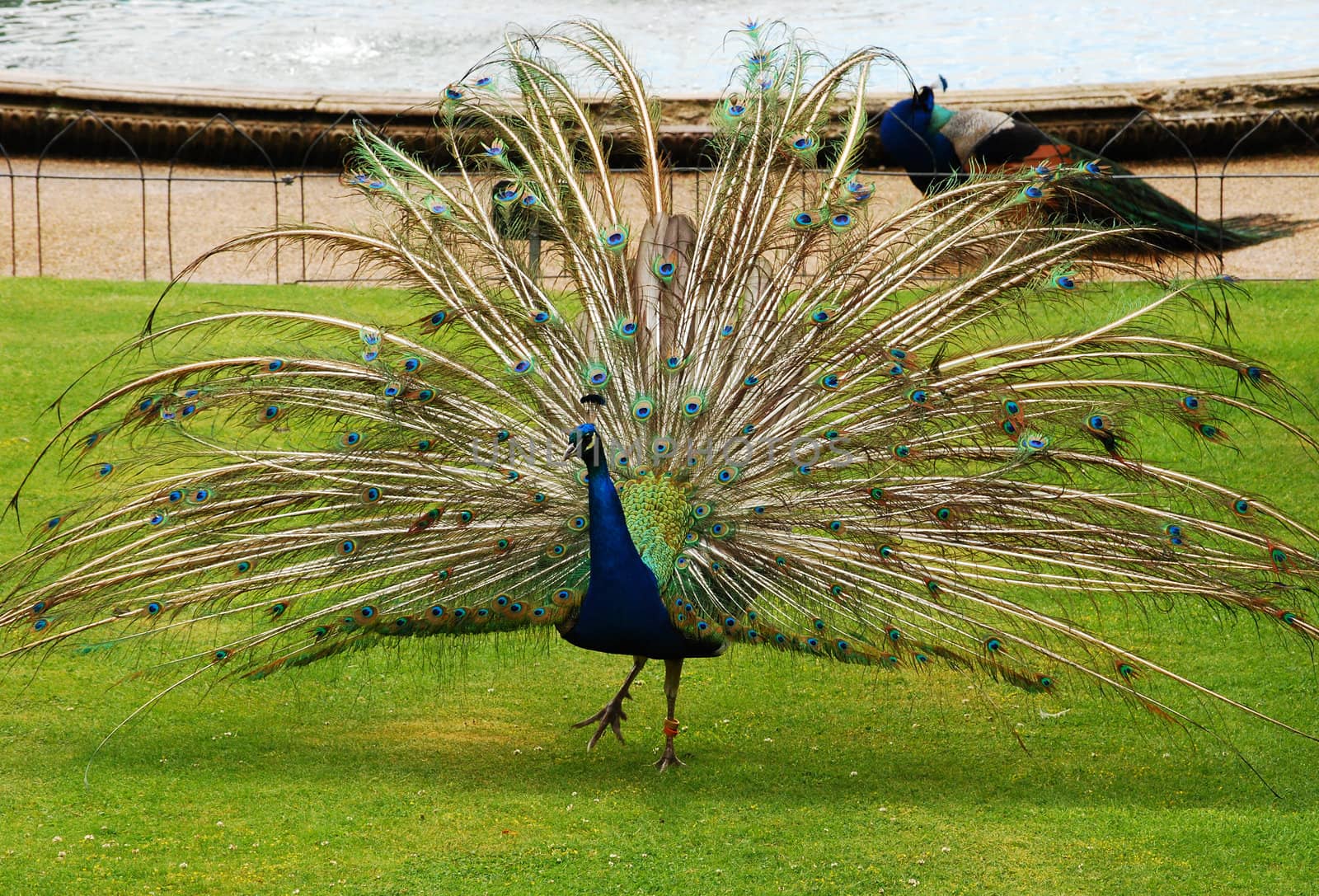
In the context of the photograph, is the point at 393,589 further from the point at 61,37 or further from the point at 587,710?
the point at 61,37

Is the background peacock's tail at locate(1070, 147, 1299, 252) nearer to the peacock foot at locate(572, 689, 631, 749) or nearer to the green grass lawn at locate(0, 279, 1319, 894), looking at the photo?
the green grass lawn at locate(0, 279, 1319, 894)

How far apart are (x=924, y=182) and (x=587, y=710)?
27.4ft

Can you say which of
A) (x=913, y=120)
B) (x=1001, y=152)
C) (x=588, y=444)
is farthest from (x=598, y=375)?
(x=1001, y=152)

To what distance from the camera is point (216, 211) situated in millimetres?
16359

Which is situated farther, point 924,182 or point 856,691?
point 924,182

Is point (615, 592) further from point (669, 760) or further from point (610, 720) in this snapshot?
point (610, 720)

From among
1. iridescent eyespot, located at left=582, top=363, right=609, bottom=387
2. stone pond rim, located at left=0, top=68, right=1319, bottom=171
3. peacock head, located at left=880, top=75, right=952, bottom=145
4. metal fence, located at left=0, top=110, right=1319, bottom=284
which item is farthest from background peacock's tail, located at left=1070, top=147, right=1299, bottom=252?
iridescent eyespot, located at left=582, top=363, right=609, bottom=387

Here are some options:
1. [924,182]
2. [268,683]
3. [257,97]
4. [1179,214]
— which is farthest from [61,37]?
[268,683]

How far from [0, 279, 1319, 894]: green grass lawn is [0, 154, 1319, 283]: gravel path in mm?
7054

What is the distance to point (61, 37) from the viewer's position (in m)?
27.5

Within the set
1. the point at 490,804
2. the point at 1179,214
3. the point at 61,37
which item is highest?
the point at 61,37

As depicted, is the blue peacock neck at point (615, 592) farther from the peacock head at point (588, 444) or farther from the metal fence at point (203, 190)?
the metal fence at point (203, 190)

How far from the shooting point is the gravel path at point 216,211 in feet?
48.9

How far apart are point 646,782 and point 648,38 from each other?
23.1m
